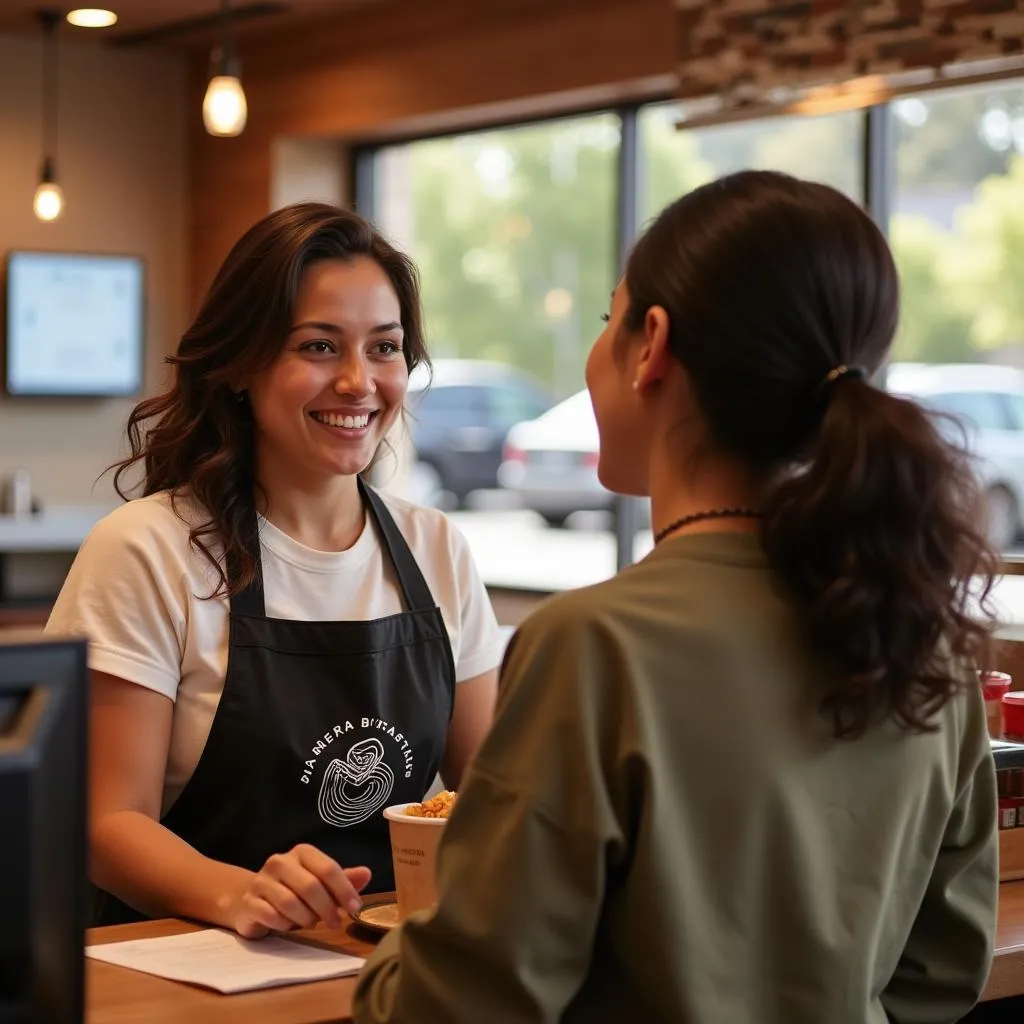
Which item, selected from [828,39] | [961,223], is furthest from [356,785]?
[961,223]

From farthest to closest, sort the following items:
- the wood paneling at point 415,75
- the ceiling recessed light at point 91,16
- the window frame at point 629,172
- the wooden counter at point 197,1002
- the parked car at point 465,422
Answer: the parked car at point 465,422 < the ceiling recessed light at point 91,16 < the wood paneling at point 415,75 < the window frame at point 629,172 < the wooden counter at point 197,1002

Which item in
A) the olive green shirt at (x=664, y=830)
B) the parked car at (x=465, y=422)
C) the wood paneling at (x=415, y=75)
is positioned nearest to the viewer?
the olive green shirt at (x=664, y=830)

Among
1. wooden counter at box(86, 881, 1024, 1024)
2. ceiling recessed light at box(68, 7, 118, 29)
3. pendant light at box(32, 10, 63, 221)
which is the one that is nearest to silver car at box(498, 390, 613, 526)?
pendant light at box(32, 10, 63, 221)

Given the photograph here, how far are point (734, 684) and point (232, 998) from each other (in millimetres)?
602

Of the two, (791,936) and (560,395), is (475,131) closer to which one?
(560,395)

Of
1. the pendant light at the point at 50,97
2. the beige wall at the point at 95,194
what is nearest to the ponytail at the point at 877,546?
the pendant light at the point at 50,97

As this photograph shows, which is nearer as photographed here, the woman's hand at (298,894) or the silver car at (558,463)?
the woman's hand at (298,894)

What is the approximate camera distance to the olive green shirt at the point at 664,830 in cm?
117

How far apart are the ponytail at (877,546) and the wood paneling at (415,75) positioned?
4.30 m

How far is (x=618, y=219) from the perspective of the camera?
235 inches

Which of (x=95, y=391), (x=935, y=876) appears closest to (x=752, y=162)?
(x=95, y=391)

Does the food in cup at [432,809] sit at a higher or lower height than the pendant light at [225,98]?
lower

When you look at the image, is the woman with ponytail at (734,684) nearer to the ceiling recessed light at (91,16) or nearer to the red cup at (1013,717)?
the red cup at (1013,717)

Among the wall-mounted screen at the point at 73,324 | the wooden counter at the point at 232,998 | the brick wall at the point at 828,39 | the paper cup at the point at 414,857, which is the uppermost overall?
the brick wall at the point at 828,39
